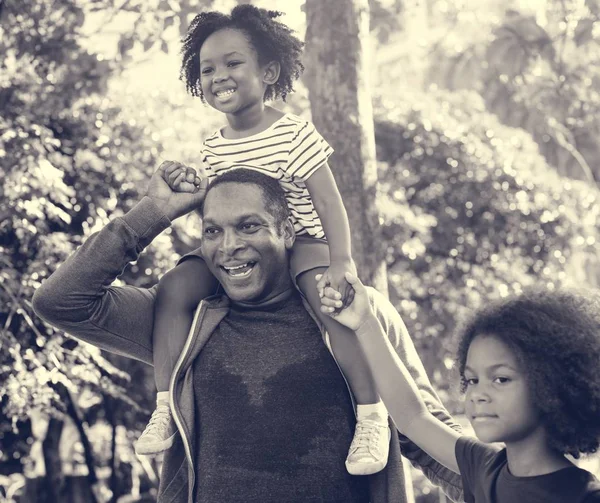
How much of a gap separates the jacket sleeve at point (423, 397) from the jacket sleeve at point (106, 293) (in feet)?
2.48

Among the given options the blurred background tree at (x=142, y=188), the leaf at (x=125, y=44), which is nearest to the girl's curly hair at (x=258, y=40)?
the blurred background tree at (x=142, y=188)

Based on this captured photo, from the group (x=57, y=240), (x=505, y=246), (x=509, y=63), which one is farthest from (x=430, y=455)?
(x=505, y=246)

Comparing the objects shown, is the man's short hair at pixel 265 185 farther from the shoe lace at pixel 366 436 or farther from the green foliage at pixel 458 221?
the green foliage at pixel 458 221

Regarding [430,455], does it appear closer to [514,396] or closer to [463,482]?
[463,482]

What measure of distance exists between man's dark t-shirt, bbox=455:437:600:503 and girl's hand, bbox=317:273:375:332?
47cm

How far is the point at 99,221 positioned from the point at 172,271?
256cm

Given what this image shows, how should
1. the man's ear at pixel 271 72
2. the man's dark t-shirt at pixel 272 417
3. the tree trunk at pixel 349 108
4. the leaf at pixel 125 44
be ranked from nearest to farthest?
1. the man's dark t-shirt at pixel 272 417
2. the man's ear at pixel 271 72
3. the tree trunk at pixel 349 108
4. the leaf at pixel 125 44

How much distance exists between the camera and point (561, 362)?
2580mm

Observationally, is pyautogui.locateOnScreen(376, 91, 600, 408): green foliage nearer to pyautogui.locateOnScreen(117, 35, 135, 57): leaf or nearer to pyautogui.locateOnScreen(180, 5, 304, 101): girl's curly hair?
pyautogui.locateOnScreen(117, 35, 135, 57): leaf

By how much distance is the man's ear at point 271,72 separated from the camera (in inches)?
136

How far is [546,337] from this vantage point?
2.59 metres

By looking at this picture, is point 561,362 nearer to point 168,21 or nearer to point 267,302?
point 267,302

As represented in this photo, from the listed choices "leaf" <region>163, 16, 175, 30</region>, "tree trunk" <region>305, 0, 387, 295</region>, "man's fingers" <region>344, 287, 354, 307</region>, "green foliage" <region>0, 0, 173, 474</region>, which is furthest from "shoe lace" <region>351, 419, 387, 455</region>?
"leaf" <region>163, 16, 175, 30</region>

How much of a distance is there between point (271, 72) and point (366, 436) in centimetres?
135
